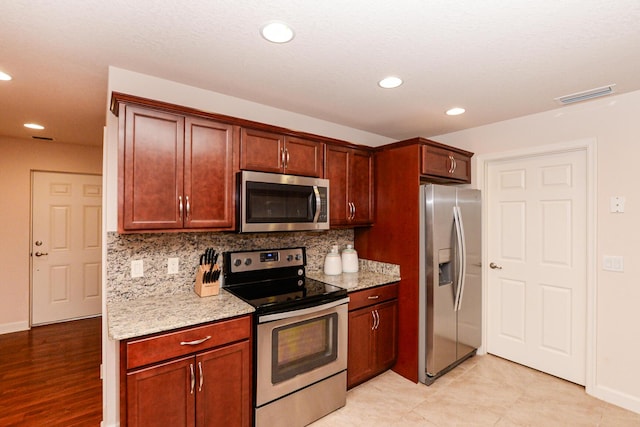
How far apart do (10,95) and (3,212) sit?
7.32 ft

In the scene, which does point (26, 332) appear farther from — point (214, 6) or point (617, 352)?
point (617, 352)

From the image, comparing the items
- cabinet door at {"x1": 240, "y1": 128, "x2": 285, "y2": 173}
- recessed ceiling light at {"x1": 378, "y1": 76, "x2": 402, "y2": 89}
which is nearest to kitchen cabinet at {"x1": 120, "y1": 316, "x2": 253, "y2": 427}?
cabinet door at {"x1": 240, "y1": 128, "x2": 285, "y2": 173}

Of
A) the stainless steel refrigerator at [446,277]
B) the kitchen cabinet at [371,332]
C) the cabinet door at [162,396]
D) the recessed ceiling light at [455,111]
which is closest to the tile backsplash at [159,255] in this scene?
the cabinet door at [162,396]

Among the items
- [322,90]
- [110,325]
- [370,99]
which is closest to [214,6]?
[322,90]

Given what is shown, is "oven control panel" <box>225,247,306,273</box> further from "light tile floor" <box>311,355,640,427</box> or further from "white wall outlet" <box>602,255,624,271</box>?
"white wall outlet" <box>602,255,624,271</box>

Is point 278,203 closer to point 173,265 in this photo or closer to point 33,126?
point 173,265

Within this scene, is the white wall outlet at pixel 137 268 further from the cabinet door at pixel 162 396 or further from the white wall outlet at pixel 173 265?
the cabinet door at pixel 162 396

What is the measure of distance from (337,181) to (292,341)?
56.5 inches

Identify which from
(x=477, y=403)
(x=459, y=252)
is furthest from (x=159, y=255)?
(x=477, y=403)

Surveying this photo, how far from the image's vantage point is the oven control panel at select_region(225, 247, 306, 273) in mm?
2441

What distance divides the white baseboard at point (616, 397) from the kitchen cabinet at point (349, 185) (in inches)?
90.5

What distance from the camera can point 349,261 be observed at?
313 cm

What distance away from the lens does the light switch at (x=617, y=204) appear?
94.7 inches

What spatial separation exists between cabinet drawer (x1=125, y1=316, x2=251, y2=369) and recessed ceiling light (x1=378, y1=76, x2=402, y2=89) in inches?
72.6
